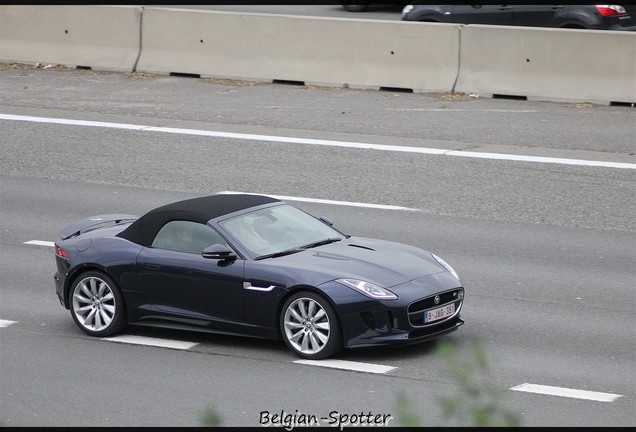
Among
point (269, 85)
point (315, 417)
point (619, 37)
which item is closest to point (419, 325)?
point (315, 417)

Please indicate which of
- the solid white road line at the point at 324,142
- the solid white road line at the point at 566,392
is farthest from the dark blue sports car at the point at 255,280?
the solid white road line at the point at 324,142

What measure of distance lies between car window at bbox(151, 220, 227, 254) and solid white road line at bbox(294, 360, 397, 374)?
1474mm

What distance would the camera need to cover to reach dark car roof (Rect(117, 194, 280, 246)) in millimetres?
11109

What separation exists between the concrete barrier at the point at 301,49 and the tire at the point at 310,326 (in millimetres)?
12845

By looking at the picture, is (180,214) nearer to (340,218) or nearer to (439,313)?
(439,313)

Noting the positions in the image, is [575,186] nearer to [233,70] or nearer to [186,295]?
[186,295]

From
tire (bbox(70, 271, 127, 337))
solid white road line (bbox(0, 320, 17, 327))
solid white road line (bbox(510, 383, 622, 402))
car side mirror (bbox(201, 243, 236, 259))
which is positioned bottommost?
solid white road line (bbox(0, 320, 17, 327))

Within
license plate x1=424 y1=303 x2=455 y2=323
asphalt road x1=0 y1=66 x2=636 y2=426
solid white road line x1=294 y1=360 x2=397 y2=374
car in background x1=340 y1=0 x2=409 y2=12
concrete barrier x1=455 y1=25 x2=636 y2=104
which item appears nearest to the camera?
asphalt road x1=0 y1=66 x2=636 y2=426

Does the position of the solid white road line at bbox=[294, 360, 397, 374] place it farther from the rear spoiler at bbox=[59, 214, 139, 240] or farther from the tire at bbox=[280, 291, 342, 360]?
the rear spoiler at bbox=[59, 214, 139, 240]

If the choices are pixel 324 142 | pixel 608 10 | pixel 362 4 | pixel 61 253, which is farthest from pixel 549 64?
pixel 61 253

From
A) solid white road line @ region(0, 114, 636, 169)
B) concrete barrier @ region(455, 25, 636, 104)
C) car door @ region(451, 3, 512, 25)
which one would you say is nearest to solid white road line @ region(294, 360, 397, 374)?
solid white road line @ region(0, 114, 636, 169)

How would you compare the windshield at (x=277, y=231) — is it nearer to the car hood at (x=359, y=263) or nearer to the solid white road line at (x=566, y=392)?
the car hood at (x=359, y=263)

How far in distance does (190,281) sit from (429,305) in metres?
2.23

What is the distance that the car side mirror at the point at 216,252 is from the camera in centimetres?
1066
